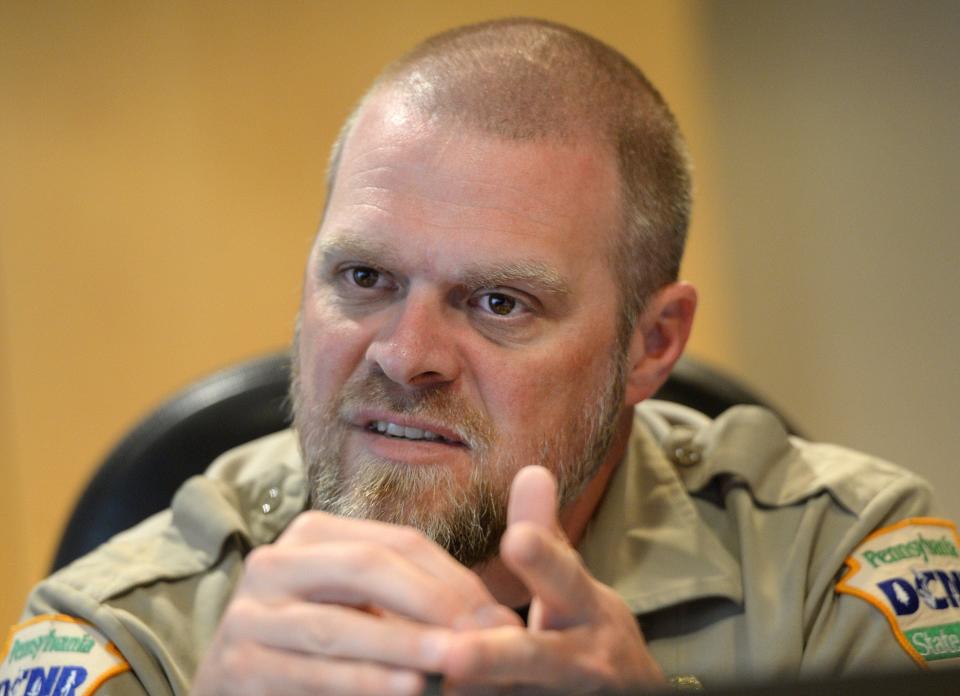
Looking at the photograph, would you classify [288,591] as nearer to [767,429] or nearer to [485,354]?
[485,354]

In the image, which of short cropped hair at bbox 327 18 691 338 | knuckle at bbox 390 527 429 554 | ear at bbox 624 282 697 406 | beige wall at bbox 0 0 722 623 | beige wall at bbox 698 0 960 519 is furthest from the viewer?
beige wall at bbox 698 0 960 519

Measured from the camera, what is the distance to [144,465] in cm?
151

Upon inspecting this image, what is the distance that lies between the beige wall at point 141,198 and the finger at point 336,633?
2.00 metres

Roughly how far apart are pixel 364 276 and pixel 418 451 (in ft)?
0.67

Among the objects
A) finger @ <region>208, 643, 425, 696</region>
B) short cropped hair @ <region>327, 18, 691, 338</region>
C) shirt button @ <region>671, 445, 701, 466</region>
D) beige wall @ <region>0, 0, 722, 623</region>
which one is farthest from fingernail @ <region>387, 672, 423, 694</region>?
beige wall @ <region>0, 0, 722, 623</region>

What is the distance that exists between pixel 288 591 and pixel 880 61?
8.71 ft

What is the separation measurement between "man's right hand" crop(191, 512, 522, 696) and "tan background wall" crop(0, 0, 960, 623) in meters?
2.03

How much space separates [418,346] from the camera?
→ 119 centimetres

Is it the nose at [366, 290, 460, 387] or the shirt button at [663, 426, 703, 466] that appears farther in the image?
the shirt button at [663, 426, 703, 466]

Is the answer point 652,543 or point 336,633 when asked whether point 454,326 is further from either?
point 336,633

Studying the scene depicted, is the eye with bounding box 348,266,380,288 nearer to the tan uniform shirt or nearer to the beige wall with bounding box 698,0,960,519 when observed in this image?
the tan uniform shirt

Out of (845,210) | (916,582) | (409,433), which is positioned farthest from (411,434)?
(845,210)

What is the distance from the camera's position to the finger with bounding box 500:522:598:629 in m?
0.79

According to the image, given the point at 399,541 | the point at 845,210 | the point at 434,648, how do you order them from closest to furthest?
the point at 434,648 < the point at 399,541 < the point at 845,210
